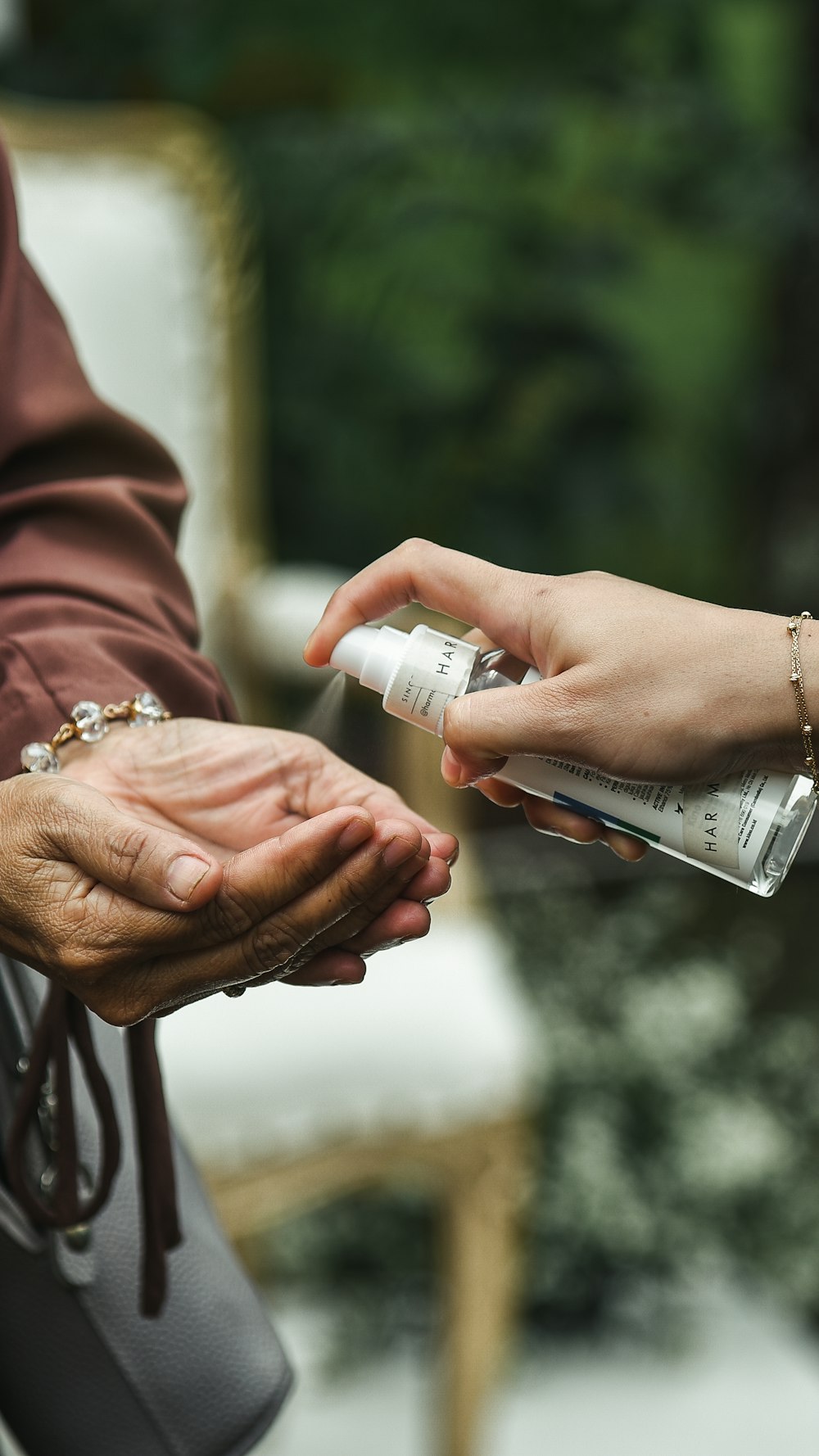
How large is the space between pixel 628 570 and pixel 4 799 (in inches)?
59.8

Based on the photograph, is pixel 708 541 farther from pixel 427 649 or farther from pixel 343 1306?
pixel 427 649

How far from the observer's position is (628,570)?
75.7 inches

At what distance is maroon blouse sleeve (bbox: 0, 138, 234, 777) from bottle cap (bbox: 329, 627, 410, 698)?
0.29 ft

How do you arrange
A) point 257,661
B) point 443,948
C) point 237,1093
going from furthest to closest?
point 257,661, point 443,948, point 237,1093

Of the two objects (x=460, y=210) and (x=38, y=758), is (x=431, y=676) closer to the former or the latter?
(x=38, y=758)

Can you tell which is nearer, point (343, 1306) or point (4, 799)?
point (4, 799)

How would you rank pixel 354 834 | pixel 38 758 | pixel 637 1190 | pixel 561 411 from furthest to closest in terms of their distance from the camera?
pixel 561 411 → pixel 637 1190 → pixel 38 758 → pixel 354 834

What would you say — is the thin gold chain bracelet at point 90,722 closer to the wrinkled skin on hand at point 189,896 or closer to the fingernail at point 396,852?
the wrinkled skin on hand at point 189,896

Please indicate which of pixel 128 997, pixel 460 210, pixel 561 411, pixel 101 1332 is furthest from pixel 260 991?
pixel 460 210

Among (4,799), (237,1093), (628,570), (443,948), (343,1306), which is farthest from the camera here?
(628,570)

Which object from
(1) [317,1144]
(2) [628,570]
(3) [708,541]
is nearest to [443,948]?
(1) [317,1144]

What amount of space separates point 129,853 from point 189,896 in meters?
0.03

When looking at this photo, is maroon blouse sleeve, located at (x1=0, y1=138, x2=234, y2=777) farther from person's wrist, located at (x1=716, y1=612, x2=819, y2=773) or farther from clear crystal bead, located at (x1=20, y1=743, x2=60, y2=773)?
person's wrist, located at (x1=716, y1=612, x2=819, y2=773)

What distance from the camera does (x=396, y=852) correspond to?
0.44 meters
